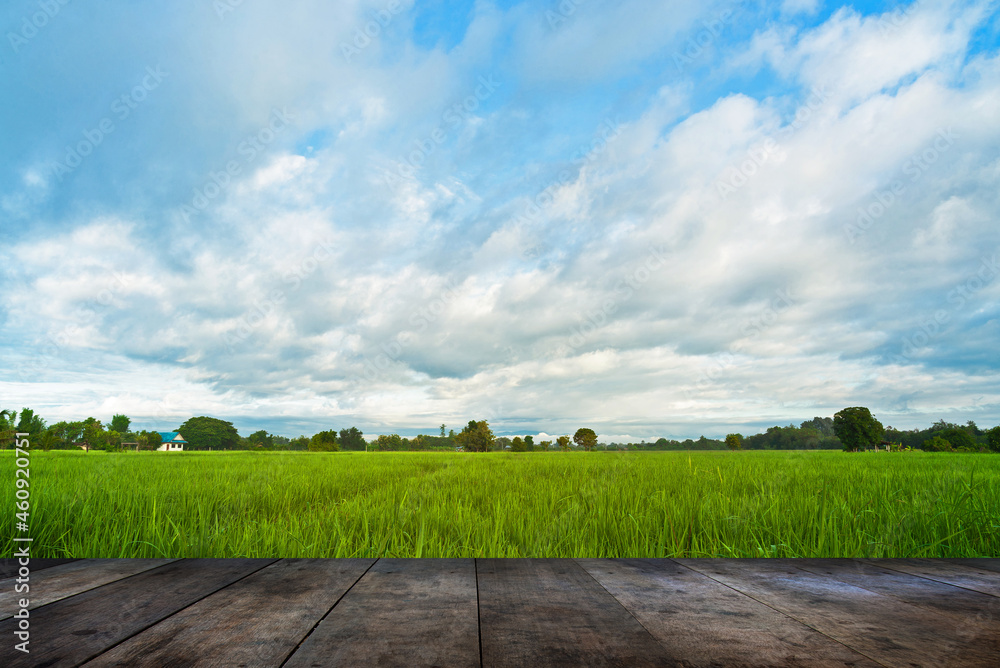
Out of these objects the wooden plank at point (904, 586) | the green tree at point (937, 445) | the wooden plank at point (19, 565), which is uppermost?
the wooden plank at point (19, 565)

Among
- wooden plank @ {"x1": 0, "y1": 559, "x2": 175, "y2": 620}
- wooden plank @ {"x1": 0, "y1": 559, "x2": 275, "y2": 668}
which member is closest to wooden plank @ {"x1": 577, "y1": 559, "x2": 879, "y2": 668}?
wooden plank @ {"x1": 0, "y1": 559, "x2": 275, "y2": 668}

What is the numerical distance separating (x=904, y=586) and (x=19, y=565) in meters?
4.68

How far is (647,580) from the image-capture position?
2211 mm

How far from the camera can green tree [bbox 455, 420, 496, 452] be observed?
58.2 meters

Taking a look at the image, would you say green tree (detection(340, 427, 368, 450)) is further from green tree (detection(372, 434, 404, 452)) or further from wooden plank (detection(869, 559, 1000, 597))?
wooden plank (detection(869, 559, 1000, 597))

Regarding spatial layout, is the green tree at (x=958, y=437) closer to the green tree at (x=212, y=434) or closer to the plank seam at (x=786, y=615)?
the plank seam at (x=786, y=615)

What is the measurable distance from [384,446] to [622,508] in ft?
209

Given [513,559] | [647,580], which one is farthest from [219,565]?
[647,580]

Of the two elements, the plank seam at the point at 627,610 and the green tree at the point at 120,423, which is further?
the green tree at the point at 120,423

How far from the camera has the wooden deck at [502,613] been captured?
4.52ft

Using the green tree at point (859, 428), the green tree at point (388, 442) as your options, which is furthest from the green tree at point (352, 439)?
the green tree at point (859, 428)

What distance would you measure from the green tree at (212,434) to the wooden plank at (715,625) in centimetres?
7385

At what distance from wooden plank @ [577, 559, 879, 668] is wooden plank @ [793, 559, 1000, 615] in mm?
740

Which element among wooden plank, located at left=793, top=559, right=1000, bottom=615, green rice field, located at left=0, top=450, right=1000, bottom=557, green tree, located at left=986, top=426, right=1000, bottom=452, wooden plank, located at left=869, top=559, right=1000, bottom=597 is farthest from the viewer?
green tree, located at left=986, top=426, right=1000, bottom=452
